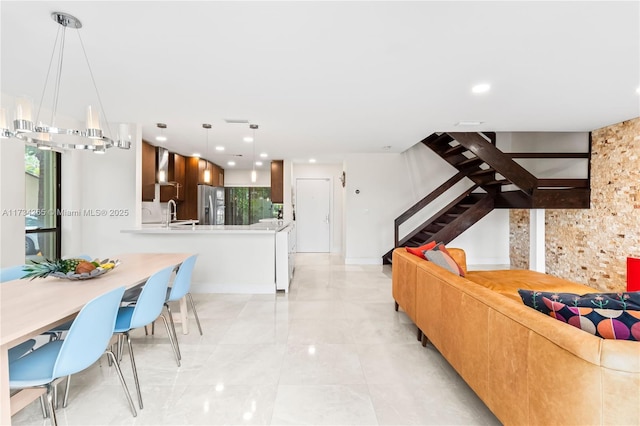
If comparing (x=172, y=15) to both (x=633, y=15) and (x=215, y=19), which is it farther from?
(x=633, y=15)

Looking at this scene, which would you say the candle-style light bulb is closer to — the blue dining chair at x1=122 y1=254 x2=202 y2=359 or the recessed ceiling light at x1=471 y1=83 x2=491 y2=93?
the blue dining chair at x1=122 y1=254 x2=202 y2=359

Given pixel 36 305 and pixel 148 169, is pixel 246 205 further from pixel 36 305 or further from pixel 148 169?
pixel 36 305

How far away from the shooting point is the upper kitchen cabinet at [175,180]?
20.4 feet

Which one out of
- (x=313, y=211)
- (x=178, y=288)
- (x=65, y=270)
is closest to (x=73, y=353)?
(x=65, y=270)

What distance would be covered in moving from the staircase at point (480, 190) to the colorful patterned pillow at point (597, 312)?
351 centimetres

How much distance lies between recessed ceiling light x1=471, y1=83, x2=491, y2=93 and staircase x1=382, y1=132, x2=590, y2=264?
1.76 meters

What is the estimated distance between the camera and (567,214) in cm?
494

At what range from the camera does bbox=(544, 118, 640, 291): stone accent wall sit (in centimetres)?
383

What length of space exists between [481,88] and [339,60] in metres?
1.46

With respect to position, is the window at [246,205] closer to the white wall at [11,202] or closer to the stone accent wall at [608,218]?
the white wall at [11,202]

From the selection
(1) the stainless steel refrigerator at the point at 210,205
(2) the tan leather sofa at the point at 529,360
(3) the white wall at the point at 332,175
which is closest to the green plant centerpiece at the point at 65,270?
(2) the tan leather sofa at the point at 529,360

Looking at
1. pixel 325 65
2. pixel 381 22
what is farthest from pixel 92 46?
pixel 381 22

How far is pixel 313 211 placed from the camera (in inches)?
321

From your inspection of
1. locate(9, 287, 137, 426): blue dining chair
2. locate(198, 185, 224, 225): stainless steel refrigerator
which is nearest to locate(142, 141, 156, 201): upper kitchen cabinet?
locate(198, 185, 224, 225): stainless steel refrigerator
